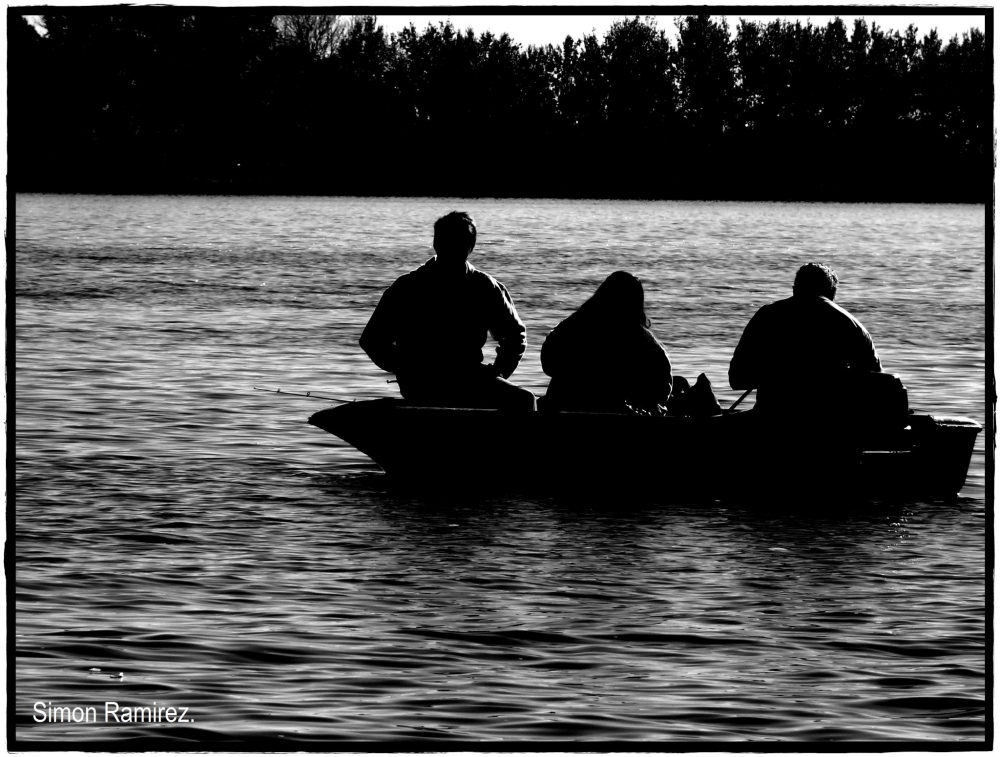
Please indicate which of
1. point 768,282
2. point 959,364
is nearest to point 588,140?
point 768,282

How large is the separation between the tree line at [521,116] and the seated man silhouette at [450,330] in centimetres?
527

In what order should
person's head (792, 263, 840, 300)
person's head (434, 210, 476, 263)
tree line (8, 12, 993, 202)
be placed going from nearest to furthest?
person's head (792, 263, 840, 300), person's head (434, 210, 476, 263), tree line (8, 12, 993, 202)

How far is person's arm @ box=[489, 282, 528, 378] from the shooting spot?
10617 mm

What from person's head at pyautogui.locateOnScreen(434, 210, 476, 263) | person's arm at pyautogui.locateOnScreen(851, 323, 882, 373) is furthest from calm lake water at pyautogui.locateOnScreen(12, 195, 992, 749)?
person's head at pyautogui.locateOnScreen(434, 210, 476, 263)

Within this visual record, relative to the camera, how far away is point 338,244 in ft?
144

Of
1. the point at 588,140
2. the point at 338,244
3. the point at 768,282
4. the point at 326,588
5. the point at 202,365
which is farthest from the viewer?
the point at 338,244

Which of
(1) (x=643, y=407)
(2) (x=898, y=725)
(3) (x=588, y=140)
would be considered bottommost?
(2) (x=898, y=725)

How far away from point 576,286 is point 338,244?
13833 mm

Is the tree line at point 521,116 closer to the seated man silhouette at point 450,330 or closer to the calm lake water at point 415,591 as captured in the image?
the calm lake water at point 415,591

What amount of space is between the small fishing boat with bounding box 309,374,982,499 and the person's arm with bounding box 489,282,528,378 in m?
0.36

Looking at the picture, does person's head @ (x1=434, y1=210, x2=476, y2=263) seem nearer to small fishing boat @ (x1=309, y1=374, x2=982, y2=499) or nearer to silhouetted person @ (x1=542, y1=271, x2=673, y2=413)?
silhouetted person @ (x1=542, y1=271, x2=673, y2=413)

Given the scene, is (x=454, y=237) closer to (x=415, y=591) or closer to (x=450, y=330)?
(x=450, y=330)

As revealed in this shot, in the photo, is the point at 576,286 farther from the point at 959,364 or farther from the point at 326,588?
the point at 326,588

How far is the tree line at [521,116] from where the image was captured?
Answer: 22.6 meters
